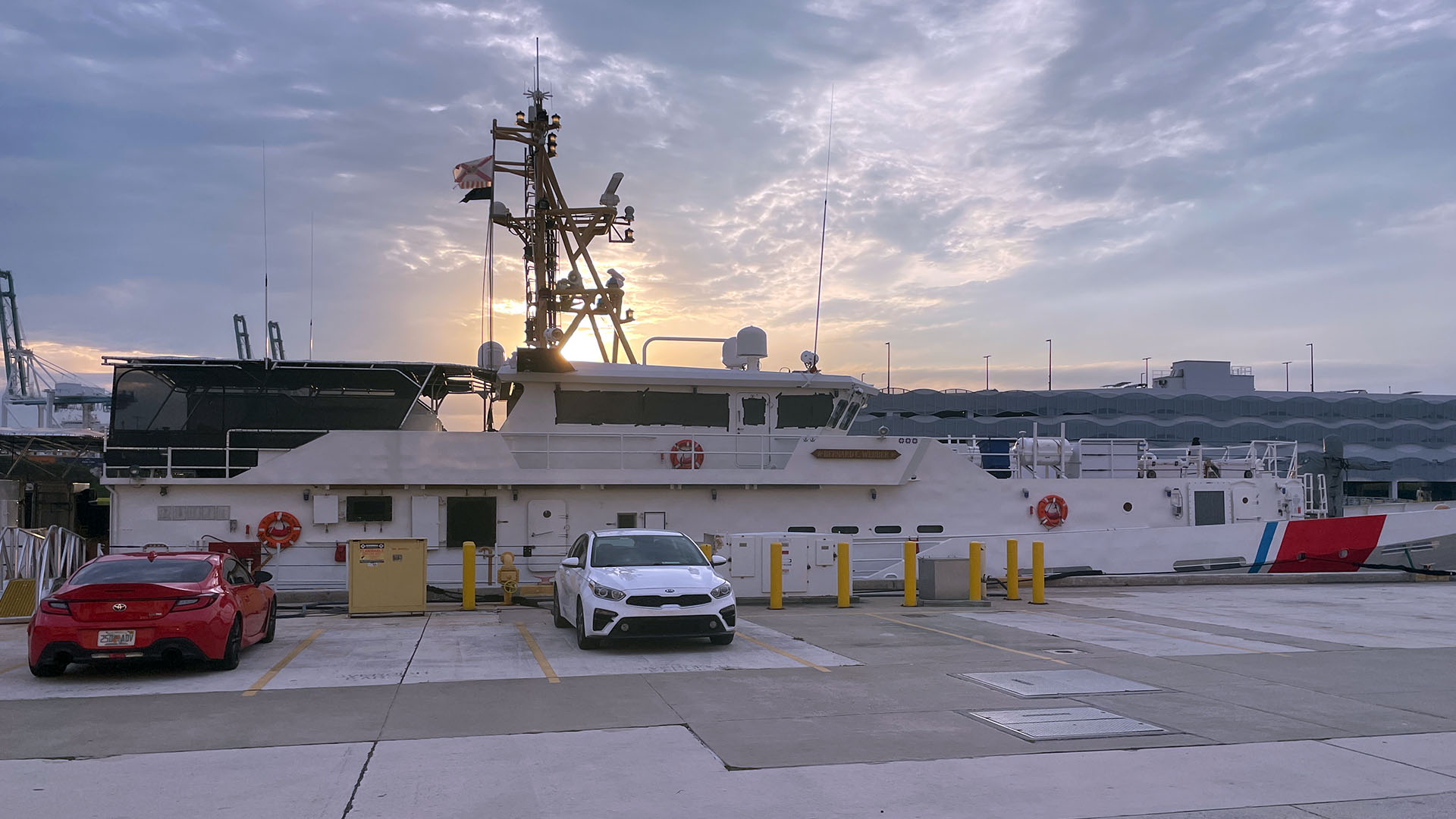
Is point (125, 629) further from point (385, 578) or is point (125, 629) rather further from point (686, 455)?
point (686, 455)

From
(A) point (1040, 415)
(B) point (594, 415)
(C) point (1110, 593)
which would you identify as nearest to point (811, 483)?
(B) point (594, 415)

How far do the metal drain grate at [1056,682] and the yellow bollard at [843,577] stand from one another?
6.82 meters

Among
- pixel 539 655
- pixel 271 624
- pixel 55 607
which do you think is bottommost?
pixel 539 655

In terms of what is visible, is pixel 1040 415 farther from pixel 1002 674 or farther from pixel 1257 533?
pixel 1002 674

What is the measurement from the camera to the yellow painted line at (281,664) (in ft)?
30.7

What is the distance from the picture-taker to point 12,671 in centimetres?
1042

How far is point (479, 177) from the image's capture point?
21.0 metres

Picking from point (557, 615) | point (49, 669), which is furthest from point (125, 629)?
point (557, 615)

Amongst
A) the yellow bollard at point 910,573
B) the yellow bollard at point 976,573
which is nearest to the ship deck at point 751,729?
the yellow bollard at point 910,573

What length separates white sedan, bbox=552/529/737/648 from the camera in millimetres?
11547

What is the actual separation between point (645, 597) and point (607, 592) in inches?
18.3

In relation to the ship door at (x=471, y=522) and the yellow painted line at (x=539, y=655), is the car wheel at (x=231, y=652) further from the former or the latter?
the ship door at (x=471, y=522)

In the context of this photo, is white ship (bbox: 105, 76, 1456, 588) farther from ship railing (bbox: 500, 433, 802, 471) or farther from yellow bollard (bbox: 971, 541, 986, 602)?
yellow bollard (bbox: 971, 541, 986, 602)

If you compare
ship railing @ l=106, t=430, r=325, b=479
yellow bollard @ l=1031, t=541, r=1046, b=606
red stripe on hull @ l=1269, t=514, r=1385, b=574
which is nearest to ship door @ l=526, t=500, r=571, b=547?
ship railing @ l=106, t=430, r=325, b=479
